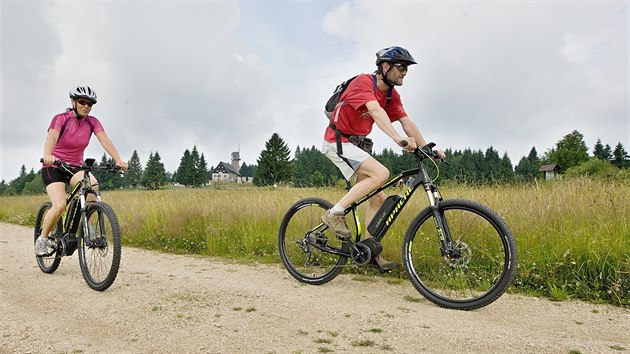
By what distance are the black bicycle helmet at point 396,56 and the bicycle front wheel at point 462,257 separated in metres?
1.53

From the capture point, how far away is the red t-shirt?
13.5ft

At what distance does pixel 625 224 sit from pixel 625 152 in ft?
275

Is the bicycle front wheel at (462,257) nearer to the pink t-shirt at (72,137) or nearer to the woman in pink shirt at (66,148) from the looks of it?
the woman in pink shirt at (66,148)

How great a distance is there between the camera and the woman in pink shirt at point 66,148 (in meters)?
4.89

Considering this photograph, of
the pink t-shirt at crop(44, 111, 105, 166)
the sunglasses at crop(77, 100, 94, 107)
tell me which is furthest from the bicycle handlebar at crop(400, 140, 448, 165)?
the pink t-shirt at crop(44, 111, 105, 166)

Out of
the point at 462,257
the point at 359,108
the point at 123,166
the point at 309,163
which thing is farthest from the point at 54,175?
the point at 309,163

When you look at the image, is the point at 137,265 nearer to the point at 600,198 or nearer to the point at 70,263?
the point at 70,263

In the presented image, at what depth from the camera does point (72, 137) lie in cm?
506

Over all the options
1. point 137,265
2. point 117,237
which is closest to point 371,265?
point 117,237

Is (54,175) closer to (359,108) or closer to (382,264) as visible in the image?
(359,108)

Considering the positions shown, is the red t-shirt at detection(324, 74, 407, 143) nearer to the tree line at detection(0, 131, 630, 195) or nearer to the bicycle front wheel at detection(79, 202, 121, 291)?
the bicycle front wheel at detection(79, 202, 121, 291)

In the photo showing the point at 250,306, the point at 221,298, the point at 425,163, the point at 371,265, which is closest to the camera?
the point at 250,306

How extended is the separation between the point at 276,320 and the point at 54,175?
12.2ft

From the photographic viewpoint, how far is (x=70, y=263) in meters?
5.93
